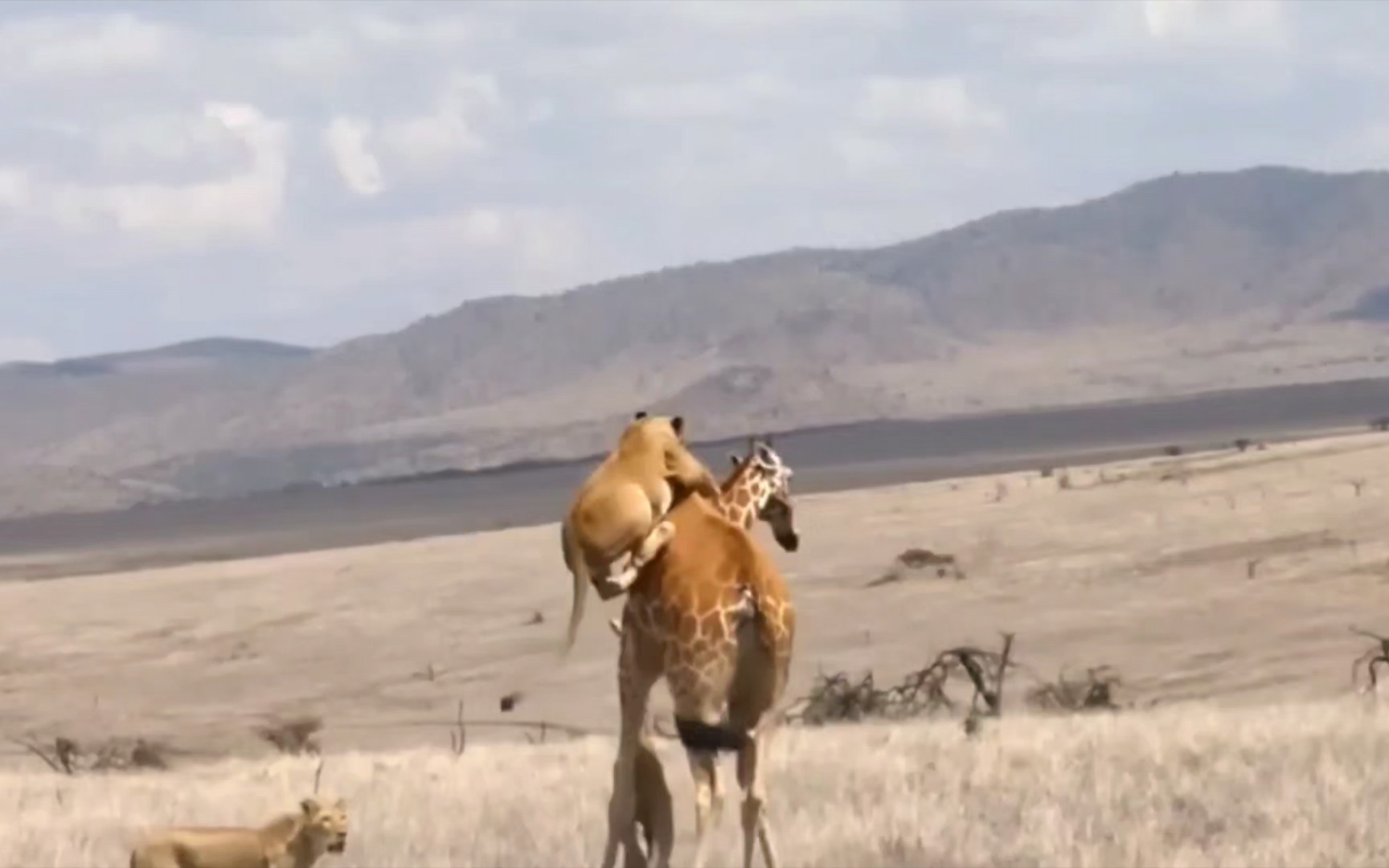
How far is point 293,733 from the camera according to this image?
21859 millimetres

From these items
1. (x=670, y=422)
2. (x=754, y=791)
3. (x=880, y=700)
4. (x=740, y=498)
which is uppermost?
(x=670, y=422)

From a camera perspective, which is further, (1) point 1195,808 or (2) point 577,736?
(2) point 577,736

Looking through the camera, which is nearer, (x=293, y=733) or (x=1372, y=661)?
(x=1372, y=661)

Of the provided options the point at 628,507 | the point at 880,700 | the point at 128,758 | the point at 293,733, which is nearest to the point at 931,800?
the point at 628,507

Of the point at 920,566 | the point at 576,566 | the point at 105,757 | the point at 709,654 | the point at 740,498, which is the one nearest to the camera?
the point at 709,654

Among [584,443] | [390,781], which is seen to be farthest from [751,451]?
[584,443]

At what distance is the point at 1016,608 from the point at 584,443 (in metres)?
123

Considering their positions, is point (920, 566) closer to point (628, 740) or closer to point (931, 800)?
point (931, 800)

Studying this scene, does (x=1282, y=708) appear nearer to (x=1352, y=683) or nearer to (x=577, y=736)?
(x=1352, y=683)

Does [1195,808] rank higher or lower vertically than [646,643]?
lower

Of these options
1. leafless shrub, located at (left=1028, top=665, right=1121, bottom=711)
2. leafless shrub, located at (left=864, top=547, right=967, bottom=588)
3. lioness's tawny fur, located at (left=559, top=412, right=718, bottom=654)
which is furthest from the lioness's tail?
leafless shrub, located at (left=864, top=547, right=967, bottom=588)

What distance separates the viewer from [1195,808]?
1097cm

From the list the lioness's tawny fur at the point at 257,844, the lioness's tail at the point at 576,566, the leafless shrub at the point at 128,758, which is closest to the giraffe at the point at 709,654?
the lioness's tail at the point at 576,566

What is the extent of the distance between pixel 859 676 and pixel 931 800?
→ 12.0m
